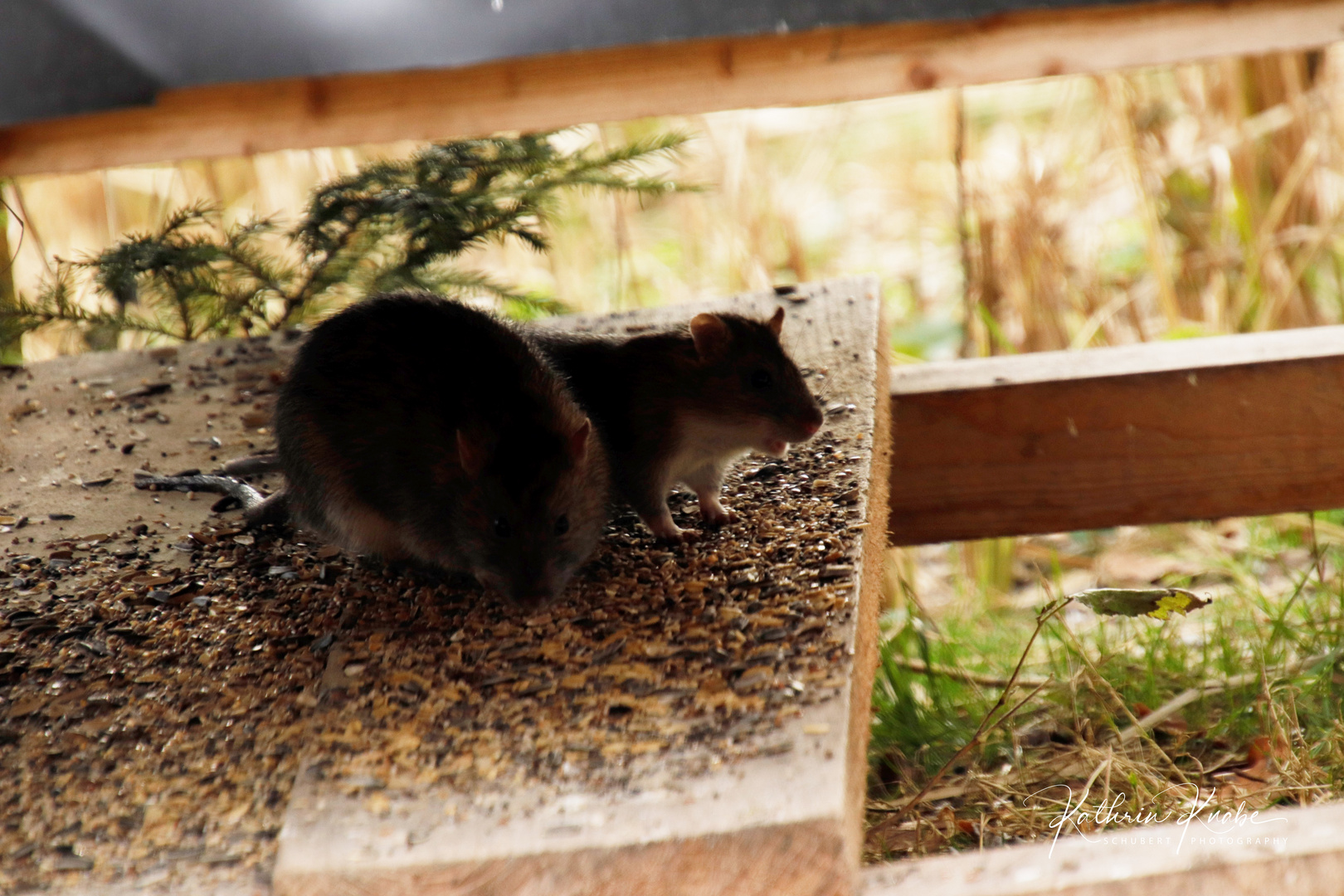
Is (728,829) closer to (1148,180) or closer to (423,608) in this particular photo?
(423,608)

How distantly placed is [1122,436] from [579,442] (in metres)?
1.53

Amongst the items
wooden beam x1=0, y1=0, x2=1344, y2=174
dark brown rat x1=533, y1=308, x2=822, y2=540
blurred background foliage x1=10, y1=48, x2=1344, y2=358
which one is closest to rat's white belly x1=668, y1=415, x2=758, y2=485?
dark brown rat x1=533, y1=308, x2=822, y2=540

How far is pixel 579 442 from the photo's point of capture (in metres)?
2.11

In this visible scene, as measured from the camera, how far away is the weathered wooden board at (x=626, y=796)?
142 centimetres

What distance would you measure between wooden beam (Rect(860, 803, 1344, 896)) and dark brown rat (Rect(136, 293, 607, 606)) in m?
0.78

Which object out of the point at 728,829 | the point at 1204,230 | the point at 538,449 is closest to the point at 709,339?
the point at 538,449

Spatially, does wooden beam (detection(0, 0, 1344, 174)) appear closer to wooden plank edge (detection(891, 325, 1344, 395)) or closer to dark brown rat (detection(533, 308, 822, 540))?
dark brown rat (detection(533, 308, 822, 540))

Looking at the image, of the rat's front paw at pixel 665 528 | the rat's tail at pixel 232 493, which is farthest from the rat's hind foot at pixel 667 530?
the rat's tail at pixel 232 493

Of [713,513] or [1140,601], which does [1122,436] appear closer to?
[1140,601]

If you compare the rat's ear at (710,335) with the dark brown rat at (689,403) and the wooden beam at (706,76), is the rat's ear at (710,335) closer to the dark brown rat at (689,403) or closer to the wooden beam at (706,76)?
the dark brown rat at (689,403)

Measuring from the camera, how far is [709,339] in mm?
2498

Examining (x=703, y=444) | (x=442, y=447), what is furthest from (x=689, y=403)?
(x=442, y=447)

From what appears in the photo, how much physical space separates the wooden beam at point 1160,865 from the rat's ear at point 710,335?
47.2 inches

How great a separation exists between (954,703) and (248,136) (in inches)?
81.8
